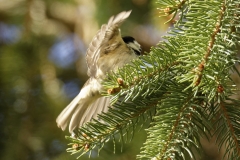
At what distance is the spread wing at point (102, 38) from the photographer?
1.44m

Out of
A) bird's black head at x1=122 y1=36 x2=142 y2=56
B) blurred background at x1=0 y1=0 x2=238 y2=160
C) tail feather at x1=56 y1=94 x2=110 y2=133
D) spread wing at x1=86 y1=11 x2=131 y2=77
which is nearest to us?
spread wing at x1=86 y1=11 x2=131 y2=77

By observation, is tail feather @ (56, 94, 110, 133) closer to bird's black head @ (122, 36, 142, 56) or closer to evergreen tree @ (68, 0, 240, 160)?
bird's black head @ (122, 36, 142, 56)

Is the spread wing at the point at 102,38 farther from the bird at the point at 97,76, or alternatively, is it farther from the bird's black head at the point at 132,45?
the bird's black head at the point at 132,45

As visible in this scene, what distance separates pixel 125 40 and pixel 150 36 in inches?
24.0

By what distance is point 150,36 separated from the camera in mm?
2500

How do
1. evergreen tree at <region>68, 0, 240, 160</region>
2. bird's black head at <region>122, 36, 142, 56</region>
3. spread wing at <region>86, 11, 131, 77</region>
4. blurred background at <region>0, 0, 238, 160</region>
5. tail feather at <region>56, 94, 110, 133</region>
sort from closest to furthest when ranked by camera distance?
evergreen tree at <region>68, 0, 240, 160</region> < spread wing at <region>86, 11, 131, 77</region> < tail feather at <region>56, 94, 110, 133</region> < bird's black head at <region>122, 36, 142, 56</region> < blurred background at <region>0, 0, 238, 160</region>

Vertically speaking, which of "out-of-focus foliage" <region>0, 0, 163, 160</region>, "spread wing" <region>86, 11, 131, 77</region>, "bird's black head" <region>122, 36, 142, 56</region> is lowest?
"out-of-focus foliage" <region>0, 0, 163, 160</region>

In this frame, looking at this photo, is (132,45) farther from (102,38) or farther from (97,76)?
(102,38)

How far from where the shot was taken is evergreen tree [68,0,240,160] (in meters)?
0.89

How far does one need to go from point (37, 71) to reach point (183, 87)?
129cm

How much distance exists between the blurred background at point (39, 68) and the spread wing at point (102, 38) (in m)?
0.45

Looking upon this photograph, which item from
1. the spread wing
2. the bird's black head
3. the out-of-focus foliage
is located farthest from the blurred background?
the spread wing

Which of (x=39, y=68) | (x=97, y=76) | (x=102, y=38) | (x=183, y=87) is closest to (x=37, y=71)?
(x=39, y=68)

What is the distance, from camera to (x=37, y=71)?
222 centimetres
